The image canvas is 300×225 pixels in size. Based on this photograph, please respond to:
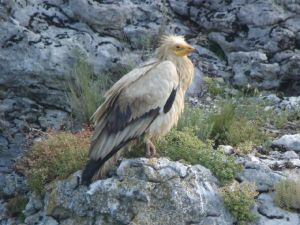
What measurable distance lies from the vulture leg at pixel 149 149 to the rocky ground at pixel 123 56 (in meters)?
0.21

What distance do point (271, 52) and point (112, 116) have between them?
394 centimetres

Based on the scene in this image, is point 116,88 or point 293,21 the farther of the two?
point 293,21

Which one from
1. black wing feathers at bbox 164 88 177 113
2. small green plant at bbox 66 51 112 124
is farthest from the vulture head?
small green plant at bbox 66 51 112 124

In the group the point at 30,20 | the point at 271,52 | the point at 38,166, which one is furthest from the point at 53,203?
the point at 271,52

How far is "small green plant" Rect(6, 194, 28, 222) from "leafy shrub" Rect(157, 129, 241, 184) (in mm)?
1765

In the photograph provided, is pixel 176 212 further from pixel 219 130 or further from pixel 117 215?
pixel 219 130

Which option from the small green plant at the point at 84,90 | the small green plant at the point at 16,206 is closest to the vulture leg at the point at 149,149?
the small green plant at the point at 16,206

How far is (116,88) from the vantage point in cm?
665

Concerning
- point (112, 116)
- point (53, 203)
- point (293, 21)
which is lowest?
point (53, 203)

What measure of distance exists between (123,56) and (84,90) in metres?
1.13

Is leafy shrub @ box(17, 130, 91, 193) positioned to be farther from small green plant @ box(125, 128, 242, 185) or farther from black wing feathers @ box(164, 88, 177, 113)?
black wing feathers @ box(164, 88, 177, 113)

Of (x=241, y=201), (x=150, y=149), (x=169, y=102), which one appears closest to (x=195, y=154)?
(x=150, y=149)

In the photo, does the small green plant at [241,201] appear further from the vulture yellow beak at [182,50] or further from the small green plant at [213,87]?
the small green plant at [213,87]

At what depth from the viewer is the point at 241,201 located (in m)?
6.21
